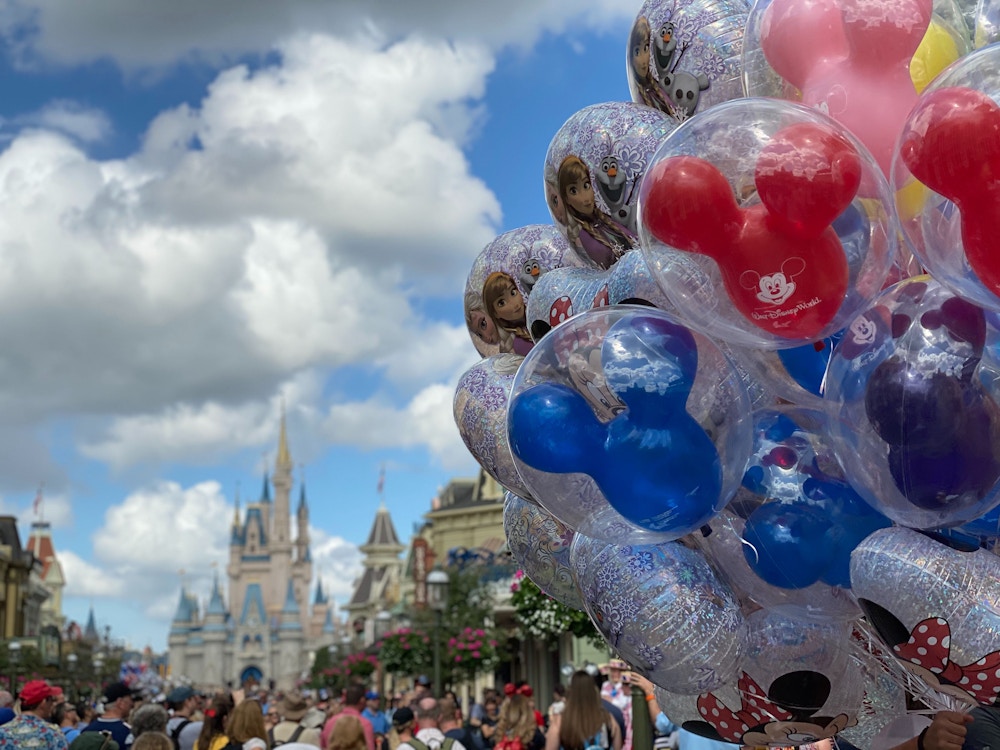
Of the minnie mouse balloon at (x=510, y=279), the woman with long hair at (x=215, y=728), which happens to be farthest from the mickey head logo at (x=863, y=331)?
the woman with long hair at (x=215, y=728)

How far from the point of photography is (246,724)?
303 inches

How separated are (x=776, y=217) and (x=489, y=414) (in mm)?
1915

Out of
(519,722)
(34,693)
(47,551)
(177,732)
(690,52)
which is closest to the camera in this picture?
(690,52)

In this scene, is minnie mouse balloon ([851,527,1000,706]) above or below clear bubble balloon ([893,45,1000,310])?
below

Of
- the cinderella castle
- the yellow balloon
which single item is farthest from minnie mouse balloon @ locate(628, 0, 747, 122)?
the cinderella castle

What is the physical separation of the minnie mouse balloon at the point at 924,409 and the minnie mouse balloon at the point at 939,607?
10cm

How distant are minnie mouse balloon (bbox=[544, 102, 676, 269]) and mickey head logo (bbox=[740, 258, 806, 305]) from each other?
3.62ft

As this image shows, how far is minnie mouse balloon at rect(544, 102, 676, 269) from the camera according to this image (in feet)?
14.4

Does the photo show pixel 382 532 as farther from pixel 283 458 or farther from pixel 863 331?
pixel 863 331

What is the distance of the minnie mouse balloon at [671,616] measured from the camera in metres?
3.59

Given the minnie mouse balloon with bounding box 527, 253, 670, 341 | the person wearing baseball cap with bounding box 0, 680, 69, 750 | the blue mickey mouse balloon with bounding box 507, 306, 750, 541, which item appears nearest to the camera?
the blue mickey mouse balloon with bounding box 507, 306, 750, 541

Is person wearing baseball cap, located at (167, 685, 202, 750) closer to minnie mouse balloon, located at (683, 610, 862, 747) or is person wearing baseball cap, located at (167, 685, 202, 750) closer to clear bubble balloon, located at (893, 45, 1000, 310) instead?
minnie mouse balloon, located at (683, 610, 862, 747)

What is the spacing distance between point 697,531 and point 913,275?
105cm

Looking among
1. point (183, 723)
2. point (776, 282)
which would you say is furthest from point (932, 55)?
point (183, 723)
